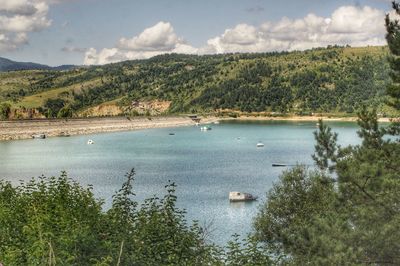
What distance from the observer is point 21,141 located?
16512 centimetres

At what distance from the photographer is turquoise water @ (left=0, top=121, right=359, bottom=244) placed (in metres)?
60.7

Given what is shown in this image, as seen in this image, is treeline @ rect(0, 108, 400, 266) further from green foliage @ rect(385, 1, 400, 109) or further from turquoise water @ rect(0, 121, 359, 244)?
turquoise water @ rect(0, 121, 359, 244)

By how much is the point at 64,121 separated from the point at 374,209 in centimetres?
18296

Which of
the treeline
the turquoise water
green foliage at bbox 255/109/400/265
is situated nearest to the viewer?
green foliage at bbox 255/109/400/265

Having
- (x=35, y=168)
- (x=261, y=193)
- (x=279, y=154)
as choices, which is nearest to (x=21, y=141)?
(x=35, y=168)

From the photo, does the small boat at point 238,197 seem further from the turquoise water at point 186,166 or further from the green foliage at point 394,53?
the green foliage at point 394,53

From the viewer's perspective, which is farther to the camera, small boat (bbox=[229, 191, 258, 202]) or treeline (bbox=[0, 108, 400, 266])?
small boat (bbox=[229, 191, 258, 202])

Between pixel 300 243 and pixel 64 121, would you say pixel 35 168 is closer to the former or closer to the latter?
pixel 300 243

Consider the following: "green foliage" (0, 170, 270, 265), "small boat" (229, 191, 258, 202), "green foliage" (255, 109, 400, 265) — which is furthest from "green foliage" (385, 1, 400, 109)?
"small boat" (229, 191, 258, 202)

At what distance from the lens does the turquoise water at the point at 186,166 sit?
60719 millimetres

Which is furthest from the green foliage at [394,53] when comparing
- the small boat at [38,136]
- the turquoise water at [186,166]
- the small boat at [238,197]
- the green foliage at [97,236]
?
the small boat at [38,136]

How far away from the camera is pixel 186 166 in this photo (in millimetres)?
100375

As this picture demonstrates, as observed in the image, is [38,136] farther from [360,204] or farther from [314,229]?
[360,204]

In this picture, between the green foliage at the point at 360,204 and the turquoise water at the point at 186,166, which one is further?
the turquoise water at the point at 186,166
